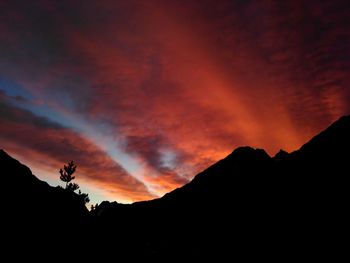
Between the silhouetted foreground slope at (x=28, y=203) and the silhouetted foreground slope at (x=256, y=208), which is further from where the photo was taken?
the silhouetted foreground slope at (x=256, y=208)

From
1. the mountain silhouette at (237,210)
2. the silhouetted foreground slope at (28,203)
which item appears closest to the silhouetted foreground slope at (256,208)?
the mountain silhouette at (237,210)

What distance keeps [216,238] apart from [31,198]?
1171 centimetres

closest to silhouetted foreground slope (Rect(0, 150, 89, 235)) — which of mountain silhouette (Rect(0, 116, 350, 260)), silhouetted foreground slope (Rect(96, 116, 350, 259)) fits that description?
mountain silhouette (Rect(0, 116, 350, 260))

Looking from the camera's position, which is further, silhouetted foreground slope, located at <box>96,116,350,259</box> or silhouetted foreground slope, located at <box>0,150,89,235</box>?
silhouetted foreground slope, located at <box>96,116,350,259</box>

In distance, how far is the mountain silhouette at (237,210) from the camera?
49.7 feet

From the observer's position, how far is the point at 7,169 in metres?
15.9

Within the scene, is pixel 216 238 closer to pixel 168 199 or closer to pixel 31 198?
pixel 168 199

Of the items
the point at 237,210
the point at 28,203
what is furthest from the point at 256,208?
the point at 28,203

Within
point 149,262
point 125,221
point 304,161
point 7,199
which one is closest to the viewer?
point 7,199

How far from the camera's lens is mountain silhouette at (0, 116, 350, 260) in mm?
15148

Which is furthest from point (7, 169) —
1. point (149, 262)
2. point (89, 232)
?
point (149, 262)

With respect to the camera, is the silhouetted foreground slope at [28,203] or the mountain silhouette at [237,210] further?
the mountain silhouette at [237,210]

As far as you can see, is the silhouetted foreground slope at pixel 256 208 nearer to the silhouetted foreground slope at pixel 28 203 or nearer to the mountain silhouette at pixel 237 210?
the mountain silhouette at pixel 237 210

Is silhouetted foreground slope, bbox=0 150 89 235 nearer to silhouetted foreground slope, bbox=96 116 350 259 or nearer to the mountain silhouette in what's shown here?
the mountain silhouette
